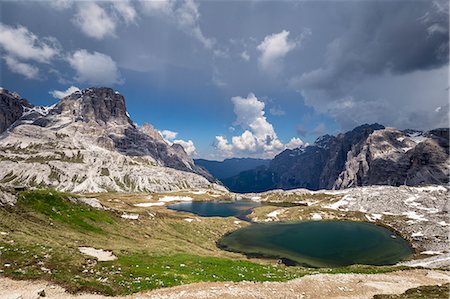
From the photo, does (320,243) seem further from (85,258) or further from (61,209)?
(85,258)

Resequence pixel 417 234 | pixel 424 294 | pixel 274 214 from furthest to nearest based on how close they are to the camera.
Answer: pixel 274 214 < pixel 417 234 < pixel 424 294

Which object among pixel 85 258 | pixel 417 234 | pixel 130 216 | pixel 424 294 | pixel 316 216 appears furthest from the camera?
pixel 316 216

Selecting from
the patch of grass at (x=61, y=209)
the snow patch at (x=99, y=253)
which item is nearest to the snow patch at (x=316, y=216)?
the patch of grass at (x=61, y=209)

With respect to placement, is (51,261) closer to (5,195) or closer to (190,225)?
(5,195)

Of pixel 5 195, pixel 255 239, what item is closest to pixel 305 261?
pixel 255 239

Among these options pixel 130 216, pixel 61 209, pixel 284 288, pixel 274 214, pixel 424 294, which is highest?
pixel 61 209

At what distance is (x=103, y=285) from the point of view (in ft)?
90.2

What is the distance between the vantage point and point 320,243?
4026 inches

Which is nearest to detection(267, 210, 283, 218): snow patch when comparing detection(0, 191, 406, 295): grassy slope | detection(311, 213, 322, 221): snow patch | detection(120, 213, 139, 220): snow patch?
detection(311, 213, 322, 221): snow patch

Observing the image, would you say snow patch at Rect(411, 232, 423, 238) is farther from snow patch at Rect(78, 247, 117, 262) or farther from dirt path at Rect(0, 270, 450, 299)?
snow patch at Rect(78, 247, 117, 262)

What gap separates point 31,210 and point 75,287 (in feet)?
127

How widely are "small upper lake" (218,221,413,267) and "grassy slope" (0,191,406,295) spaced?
3351 centimetres

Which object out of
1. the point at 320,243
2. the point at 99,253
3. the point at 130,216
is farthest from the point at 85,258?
the point at 320,243

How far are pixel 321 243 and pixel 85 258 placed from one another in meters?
88.4
